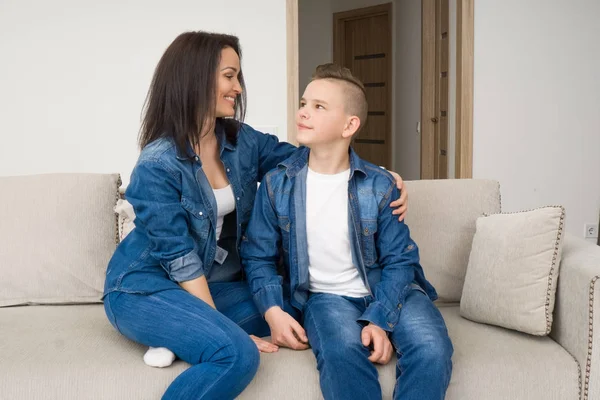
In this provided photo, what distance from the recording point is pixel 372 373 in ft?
5.95

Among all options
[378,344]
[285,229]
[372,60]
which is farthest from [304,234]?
[372,60]

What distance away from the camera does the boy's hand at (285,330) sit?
197cm

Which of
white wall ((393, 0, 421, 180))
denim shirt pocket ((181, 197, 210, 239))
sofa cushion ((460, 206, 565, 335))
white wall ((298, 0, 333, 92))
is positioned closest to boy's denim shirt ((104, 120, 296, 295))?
denim shirt pocket ((181, 197, 210, 239))

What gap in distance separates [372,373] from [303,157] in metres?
0.64

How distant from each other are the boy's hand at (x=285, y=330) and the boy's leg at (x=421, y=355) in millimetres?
227

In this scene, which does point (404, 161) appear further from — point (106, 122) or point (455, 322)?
point (455, 322)

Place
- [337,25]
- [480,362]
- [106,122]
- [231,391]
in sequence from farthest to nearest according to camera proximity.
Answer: [337,25], [106,122], [480,362], [231,391]

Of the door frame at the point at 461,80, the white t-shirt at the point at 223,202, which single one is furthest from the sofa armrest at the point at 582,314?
the door frame at the point at 461,80

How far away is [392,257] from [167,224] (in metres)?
0.60

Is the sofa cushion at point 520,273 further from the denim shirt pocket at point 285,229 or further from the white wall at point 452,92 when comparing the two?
the white wall at point 452,92

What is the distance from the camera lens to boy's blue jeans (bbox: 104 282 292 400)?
5.80 ft

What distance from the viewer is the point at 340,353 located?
1808 millimetres

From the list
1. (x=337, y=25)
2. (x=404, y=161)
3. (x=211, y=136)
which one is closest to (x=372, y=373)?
(x=211, y=136)

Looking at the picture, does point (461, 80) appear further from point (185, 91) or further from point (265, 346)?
point (265, 346)
